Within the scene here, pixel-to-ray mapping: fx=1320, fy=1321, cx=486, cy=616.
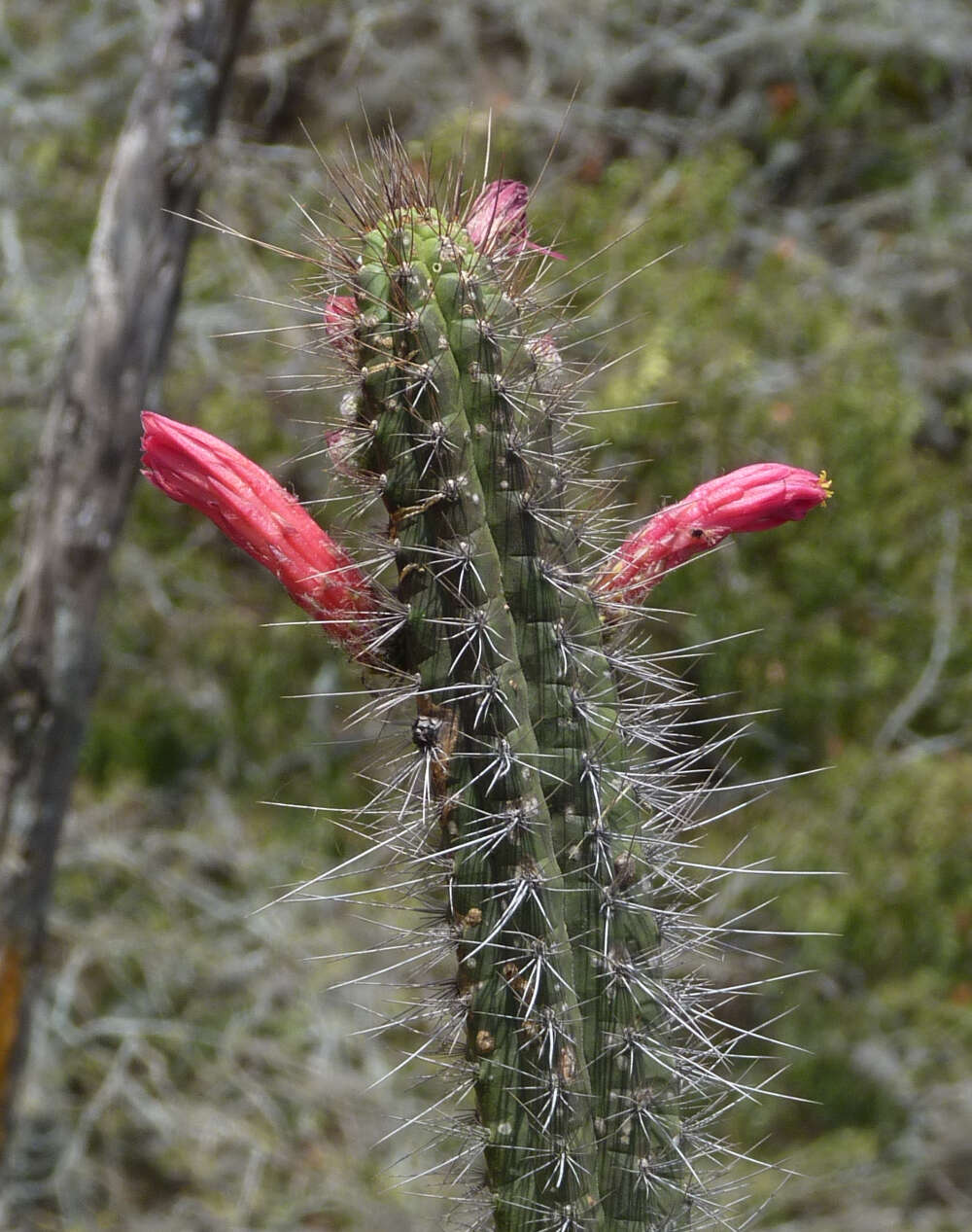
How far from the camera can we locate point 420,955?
1.84m

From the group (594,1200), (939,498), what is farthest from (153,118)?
(939,498)

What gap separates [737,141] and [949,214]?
1171 millimetres

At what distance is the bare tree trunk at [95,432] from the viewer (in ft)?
11.0

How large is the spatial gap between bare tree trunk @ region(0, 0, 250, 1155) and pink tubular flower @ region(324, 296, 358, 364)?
5.37ft

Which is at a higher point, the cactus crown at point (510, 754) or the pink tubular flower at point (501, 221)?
the pink tubular flower at point (501, 221)

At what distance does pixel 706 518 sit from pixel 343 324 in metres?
0.61

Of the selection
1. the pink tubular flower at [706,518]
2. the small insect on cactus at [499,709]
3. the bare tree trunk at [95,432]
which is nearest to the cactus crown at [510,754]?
the small insect on cactus at [499,709]

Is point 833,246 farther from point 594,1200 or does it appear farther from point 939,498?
point 594,1200

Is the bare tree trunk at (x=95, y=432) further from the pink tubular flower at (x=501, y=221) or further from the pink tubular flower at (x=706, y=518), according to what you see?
the pink tubular flower at (x=706, y=518)

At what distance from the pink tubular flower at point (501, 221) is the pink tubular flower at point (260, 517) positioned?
0.47m

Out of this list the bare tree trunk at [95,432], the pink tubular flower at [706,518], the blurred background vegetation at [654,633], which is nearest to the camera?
the pink tubular flower at [706,518]

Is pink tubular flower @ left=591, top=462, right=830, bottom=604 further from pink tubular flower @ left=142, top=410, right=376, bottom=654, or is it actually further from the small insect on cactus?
pink tubular flower @ left=142, top=410, right=376, bottom=654

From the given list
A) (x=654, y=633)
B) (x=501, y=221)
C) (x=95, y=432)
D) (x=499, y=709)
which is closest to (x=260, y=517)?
(x=499, y=709)

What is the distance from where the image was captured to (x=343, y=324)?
1.85 meters
